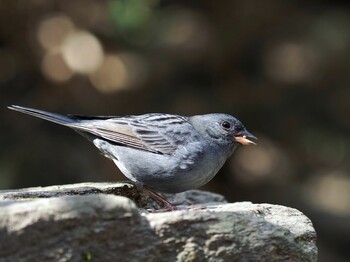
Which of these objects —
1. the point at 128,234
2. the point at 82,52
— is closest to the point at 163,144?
the point at 128,234

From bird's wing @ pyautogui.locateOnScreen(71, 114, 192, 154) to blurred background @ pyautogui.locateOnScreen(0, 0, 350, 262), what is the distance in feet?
10.8

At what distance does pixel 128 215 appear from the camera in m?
3.18

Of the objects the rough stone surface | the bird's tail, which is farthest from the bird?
the rough stone surface

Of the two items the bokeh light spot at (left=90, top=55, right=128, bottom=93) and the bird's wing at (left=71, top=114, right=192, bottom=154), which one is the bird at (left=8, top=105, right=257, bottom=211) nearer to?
the bird's wing at (left=71, top=114, right=192, bottom=154)

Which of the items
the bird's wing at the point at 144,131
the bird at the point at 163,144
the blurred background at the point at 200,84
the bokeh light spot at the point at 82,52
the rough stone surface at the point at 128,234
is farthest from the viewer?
the bokeh light spot at the point at 82,52

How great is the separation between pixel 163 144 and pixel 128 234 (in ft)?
5.94

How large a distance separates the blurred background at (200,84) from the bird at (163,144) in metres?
3.28

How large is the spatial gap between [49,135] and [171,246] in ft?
18.1

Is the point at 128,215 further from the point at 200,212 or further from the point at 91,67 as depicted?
the point at 91,67

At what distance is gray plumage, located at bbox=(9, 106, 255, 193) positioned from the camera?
4.79 m

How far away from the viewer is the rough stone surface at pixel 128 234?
120 inches

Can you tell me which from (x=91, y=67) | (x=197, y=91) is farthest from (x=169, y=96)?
(x=91, y=67)

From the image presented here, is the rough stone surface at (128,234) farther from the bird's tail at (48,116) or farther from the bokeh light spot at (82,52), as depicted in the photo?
the bokeh light spot at (82,52)

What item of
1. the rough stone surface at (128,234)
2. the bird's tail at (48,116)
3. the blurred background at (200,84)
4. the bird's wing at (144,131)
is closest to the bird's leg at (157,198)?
the bird's wing at (144,131)
